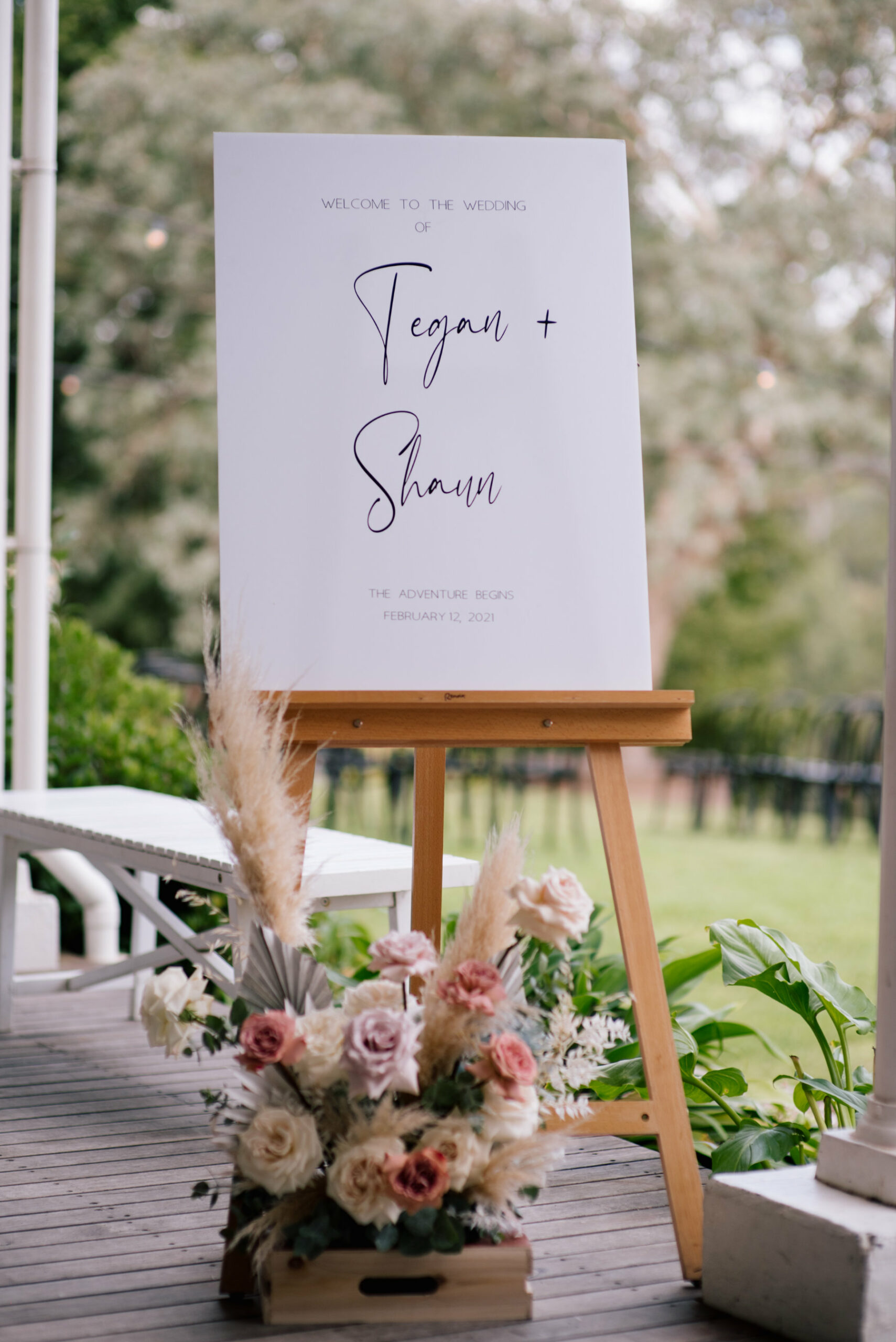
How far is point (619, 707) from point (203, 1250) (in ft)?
3.48

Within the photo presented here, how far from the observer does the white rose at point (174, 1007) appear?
6.59 feet

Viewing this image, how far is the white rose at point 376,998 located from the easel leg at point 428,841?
48 cm

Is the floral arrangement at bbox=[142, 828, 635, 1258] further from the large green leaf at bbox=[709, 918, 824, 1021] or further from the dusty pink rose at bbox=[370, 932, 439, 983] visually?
the large green leaf at bbox=[709, 918, 824, 1021]

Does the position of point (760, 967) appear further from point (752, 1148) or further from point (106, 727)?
point (106, 727)

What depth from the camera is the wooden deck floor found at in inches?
76.9

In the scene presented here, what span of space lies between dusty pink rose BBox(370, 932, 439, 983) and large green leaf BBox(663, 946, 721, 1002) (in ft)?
4.49

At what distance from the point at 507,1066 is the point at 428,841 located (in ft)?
2.18

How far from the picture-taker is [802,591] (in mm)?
17312

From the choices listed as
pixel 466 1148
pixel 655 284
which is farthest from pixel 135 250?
pixel 466 1148

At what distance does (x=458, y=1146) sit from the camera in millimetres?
1880

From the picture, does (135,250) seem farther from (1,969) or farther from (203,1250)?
(203,1250)

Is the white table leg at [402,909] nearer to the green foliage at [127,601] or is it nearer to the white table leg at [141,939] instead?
the white table leg at [141,939]

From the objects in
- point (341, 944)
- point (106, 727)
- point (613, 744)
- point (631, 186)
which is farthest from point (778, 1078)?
point (631, 186)

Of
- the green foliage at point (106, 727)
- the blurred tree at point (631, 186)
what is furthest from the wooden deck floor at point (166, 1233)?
the blurred tree at point (631, 186)
